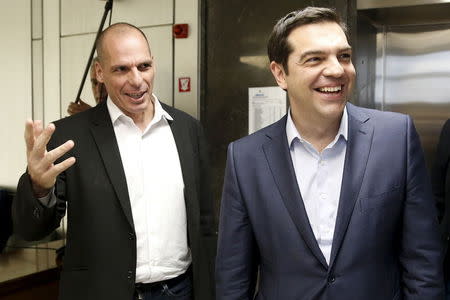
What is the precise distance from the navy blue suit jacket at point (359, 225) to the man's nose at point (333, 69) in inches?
7.6

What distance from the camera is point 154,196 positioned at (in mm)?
2127

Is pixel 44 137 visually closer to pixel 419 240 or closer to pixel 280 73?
pixel 280 73

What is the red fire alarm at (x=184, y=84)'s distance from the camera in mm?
3461

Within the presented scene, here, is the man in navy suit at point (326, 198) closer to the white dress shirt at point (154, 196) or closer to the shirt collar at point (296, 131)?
the shirt collar at point (296, 131)

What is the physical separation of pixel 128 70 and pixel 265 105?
1080 mm

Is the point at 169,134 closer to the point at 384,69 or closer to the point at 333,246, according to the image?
the point at 333,246

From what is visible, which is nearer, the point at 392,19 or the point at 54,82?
the point at 392,19

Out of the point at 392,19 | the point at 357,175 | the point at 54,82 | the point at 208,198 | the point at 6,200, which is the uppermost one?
the point at 392,19

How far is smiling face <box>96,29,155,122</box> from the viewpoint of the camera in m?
2.13

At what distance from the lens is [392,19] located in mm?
2953

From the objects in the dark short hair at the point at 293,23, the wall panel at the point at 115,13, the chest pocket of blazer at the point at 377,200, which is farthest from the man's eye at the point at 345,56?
the wall panel at the point at 115,13

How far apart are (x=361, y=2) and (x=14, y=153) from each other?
132 inches

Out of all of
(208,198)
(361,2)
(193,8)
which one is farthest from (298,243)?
(193,8)

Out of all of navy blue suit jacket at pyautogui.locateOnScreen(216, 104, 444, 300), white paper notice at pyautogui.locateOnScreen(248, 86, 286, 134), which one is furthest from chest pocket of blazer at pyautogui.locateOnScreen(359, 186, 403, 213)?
white paper notice at pyautogui.locateOnScreen(248, 86, 286, 134)
